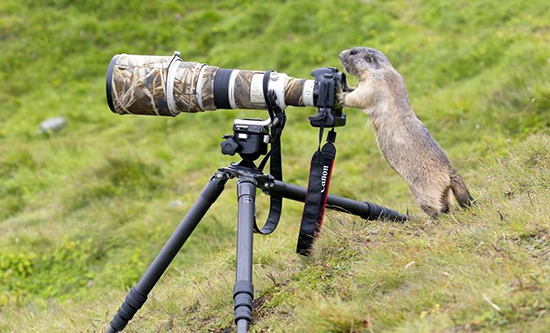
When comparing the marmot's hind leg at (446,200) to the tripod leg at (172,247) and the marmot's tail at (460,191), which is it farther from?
the tripod leg at (172,247)

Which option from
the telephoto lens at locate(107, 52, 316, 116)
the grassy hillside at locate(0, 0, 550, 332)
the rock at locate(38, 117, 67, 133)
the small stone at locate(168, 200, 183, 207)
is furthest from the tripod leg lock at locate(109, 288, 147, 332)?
the rock at locate(38, 117, 67, 133)

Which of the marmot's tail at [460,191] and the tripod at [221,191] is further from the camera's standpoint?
the marmot's tail at [460,191]

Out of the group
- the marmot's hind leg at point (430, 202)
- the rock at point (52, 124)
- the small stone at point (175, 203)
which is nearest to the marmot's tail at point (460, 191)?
the marmot's hind leg at point (430, 202)

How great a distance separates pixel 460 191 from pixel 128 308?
1.98 m

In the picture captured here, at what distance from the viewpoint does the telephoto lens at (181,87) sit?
3.38 m

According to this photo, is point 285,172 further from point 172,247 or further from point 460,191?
point 172,247

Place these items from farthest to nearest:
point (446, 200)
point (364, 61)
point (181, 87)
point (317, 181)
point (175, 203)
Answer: point (175, 203) < point (364, 61) < point (446, 200) < point (181, 87) < point (317, 181)

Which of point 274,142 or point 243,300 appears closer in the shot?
point 243,300

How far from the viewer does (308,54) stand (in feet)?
34.3

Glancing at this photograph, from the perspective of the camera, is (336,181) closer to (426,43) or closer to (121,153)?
(121,153)

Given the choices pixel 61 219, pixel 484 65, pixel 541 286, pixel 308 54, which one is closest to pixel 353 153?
pixel 484 65

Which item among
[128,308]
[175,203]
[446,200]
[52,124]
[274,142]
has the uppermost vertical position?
[274,142]

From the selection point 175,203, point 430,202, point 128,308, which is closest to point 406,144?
point 430,202

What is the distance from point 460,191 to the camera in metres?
3.54
